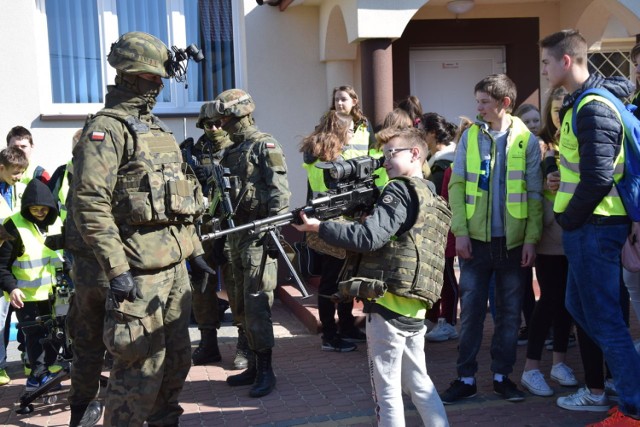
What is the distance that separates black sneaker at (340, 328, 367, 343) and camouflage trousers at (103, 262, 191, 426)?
8.72ft

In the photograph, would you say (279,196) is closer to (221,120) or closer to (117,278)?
(221,120)

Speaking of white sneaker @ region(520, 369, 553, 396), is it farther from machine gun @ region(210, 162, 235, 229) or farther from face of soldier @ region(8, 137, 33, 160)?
face of soldier @ region(8, 137, 33, 160)

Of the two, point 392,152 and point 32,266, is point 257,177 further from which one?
point 32,266

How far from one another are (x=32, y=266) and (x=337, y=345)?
258 centimetres

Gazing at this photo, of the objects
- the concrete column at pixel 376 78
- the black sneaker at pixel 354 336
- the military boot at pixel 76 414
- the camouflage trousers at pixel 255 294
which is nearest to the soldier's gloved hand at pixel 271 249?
the camouflage trousers at pixel 255 294

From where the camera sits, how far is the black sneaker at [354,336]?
22.2 feet

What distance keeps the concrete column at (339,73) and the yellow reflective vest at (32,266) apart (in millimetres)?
4241

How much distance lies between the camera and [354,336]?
6789 mm

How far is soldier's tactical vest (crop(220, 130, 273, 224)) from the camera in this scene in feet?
18.4

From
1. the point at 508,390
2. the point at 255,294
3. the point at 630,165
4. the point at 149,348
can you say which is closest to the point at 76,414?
the point at 149,348

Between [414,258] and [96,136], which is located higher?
[96,136]

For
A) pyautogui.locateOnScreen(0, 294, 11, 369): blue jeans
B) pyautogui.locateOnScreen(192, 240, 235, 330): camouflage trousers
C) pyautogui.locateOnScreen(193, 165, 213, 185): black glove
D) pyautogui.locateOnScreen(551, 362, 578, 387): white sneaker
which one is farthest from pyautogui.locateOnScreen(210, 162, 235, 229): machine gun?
pyautogui.locateOnScreen(551, 362, 578, 387): white sneaker

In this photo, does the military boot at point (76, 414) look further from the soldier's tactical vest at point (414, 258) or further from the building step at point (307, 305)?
the building step at point (307, 305)

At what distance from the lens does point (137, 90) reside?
4223mm
